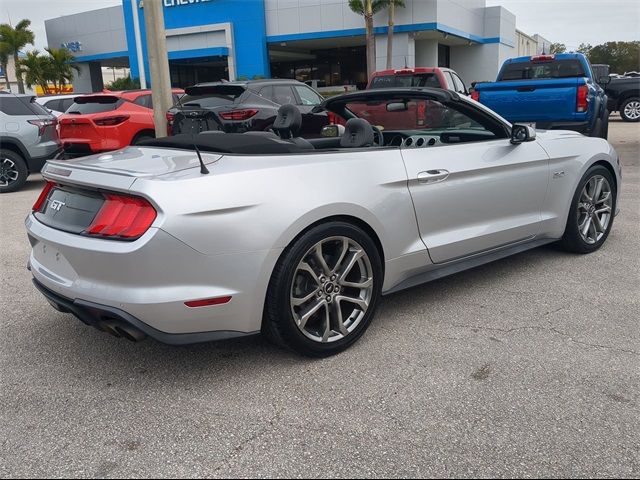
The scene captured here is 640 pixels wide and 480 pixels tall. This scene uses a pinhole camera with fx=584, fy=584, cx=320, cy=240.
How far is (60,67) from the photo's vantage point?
39625 mm

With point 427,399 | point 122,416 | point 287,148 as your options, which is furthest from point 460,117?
point 122,416

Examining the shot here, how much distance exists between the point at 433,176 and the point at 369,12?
85.3 ft

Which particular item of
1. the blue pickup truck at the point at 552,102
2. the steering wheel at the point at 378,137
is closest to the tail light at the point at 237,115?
the blue pickup truck at the point at 552,102

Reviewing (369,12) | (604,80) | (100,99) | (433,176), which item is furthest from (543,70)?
(369,12)

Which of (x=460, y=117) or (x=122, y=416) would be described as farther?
(x=460, y=117)

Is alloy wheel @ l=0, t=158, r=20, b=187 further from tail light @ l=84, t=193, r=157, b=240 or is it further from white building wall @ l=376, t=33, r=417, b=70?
white building wall @ l=376, t=33, r=417, b=70

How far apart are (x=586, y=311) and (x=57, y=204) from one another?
3266 millimetres

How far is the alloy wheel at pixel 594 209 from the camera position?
4.86 m

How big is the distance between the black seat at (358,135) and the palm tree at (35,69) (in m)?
41.0

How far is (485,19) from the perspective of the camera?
121 feet

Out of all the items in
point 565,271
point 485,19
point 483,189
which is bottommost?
point 565,271

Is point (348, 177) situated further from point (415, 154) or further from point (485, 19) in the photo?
point (485, 19)

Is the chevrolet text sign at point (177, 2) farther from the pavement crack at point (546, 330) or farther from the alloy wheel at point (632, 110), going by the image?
the pavement crack at point (546, 330)

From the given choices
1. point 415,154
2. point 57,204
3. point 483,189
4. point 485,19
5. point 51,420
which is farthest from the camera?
point 485,19
